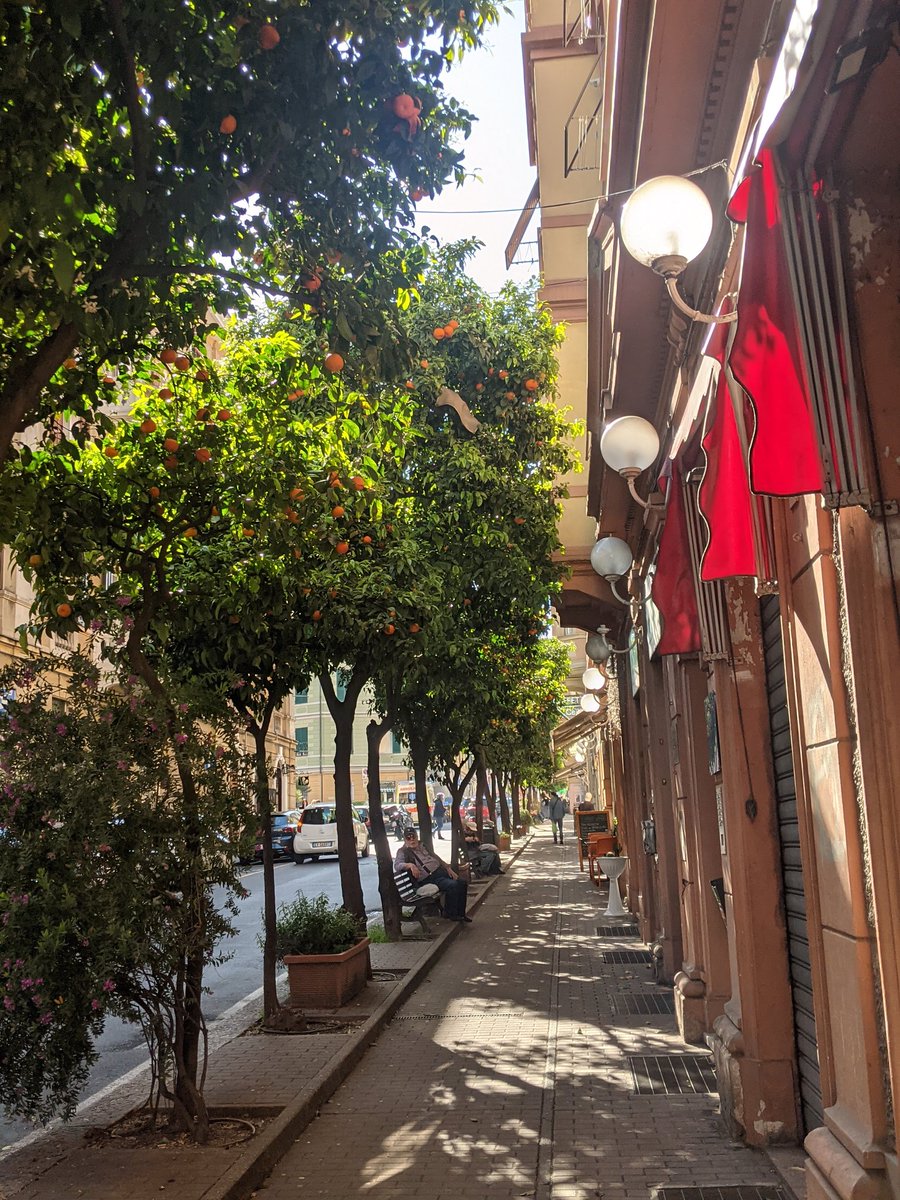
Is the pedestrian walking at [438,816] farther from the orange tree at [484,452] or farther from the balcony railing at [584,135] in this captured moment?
the balcony railing at [584,135]

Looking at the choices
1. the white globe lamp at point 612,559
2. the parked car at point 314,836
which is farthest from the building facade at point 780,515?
the parked car at point 314,836

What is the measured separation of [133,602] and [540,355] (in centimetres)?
756

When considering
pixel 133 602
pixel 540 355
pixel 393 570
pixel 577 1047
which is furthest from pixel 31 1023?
pixel 540 355

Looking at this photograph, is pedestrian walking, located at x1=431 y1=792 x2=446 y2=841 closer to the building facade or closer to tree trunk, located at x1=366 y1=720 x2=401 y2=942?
tree trunk, located at x1=366 y1=720 x2=401 y2=942

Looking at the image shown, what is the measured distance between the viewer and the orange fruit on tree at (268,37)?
4.82 metres

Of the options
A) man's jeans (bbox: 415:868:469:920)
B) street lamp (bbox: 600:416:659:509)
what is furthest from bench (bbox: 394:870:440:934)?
street lamp (bbox: 600:416:659:509)

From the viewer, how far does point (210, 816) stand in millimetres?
6336

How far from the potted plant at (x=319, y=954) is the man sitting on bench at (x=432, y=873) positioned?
5644 mm

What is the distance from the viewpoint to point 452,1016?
1047cm

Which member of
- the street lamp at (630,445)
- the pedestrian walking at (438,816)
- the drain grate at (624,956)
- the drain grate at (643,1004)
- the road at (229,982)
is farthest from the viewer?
the pedestrian walking at (438,816)

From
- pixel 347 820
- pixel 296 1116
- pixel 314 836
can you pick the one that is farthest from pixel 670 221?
pixel 314 836

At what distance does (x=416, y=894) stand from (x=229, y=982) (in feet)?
11.3

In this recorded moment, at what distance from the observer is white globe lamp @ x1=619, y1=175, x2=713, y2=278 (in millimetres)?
4617

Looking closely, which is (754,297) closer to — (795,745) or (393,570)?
(795,745)
